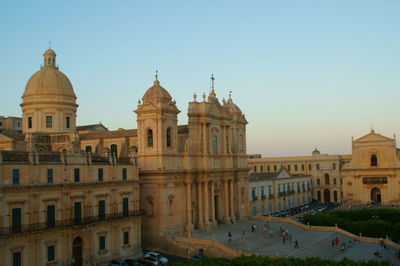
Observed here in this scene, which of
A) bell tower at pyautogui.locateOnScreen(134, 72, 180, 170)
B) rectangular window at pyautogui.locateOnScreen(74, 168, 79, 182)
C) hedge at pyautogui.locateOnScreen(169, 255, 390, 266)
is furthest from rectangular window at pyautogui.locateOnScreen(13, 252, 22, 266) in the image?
bell tower at pyautogui.locateOnScreen(134, 72, 180, 170)

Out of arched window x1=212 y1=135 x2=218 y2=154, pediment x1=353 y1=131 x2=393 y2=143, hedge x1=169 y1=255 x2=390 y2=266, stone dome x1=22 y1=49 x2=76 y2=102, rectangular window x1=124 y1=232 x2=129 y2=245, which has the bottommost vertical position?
hedge x1=169 y1=255 x2=390 y2=266

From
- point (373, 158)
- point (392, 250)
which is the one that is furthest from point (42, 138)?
point (373, 158)

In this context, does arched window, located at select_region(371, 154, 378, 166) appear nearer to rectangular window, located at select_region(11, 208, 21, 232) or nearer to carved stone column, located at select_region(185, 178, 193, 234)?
carved stone column, located at select_region(185, 178, 193, 234)

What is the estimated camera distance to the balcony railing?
3228 cm

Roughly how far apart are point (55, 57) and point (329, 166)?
66.2 metres

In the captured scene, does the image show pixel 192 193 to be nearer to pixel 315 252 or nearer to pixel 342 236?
pixel 315 252

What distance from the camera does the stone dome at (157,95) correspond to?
4675 centimetres

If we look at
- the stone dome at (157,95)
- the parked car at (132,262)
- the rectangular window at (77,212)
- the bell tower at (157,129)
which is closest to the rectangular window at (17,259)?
the rectangular window at (77,212)

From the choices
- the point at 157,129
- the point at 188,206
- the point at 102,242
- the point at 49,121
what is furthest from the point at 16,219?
the point at 49,121

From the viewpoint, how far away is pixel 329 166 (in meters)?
98.6

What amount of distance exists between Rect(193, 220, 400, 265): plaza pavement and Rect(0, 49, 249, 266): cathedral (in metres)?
3.05

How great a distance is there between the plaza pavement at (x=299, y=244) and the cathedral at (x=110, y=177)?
120 inches

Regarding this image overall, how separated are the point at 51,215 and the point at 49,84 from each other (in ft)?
78.2

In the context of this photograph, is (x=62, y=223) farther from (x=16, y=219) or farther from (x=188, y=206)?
(x=188, y=206)
